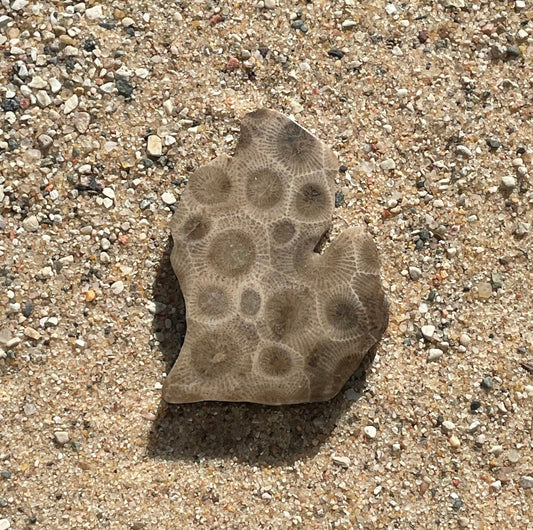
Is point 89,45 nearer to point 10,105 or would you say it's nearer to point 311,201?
point 10,105

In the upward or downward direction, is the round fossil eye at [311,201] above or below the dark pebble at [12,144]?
above

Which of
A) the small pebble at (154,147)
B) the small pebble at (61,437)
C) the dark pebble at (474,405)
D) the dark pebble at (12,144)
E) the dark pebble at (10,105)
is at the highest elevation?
the dark pebble at (10,105)

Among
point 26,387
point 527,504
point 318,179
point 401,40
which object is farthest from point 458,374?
point 26,387

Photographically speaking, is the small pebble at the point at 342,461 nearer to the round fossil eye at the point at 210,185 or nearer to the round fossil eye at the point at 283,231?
the round fossil eye at the point at 283,231

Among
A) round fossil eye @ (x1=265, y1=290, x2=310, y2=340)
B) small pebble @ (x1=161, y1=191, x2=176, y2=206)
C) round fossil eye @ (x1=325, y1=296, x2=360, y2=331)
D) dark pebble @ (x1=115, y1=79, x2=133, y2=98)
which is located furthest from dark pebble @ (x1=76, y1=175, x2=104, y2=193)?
round fossil eye @ (x1=325, y1=296, x2=360, y2=331)

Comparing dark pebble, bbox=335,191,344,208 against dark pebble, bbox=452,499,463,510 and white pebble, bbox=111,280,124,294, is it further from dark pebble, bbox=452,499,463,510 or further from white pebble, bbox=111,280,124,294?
dark pebble, bbox=452,499,463,510

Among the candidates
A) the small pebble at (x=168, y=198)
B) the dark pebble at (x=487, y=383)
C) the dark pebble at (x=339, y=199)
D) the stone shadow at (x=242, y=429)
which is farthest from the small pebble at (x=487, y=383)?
the small pebble at (x=168, y=198)

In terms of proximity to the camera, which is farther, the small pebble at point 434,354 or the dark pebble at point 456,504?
the small pebble at point 434,354
